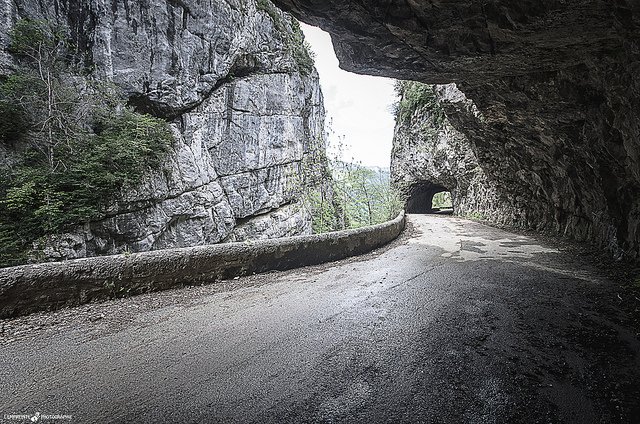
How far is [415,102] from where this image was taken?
70.8 ft

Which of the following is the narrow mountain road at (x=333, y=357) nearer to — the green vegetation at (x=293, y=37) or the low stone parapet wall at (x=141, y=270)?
the low stone parapet wall at (x=141, y=270)

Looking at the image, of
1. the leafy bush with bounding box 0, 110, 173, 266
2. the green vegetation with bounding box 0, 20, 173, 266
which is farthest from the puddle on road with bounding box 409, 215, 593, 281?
the green vegetation with bounding box 0, 20, 173, 266

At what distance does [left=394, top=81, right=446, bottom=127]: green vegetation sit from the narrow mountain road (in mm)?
17156

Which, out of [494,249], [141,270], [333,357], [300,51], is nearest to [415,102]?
[300,51]

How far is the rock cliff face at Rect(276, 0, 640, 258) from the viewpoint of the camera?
13.0 feet

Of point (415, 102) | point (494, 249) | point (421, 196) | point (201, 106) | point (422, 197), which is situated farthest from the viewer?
point (422, 197)

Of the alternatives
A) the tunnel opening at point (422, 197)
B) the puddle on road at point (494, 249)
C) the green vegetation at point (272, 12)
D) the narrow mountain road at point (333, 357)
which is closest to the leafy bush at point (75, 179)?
the narrow mountain road at point (333, 357)

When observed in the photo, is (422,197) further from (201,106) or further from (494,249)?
(494,249)

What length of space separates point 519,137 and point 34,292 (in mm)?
12432

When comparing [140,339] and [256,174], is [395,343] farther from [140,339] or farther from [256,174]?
[256,174]

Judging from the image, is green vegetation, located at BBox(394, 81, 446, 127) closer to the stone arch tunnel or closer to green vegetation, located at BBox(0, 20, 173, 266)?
the stone arch tunnel

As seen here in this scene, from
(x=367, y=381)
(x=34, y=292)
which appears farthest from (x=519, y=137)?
(x=34, y=292)

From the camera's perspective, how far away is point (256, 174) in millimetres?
22641

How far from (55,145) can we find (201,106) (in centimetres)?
976
